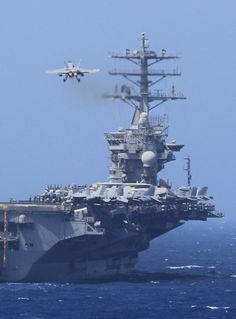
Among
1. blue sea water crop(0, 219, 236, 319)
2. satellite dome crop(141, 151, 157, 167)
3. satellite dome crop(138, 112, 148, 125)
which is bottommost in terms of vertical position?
blue sea water crop(0, 219, 236, 319)

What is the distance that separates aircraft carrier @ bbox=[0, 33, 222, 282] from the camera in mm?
70875

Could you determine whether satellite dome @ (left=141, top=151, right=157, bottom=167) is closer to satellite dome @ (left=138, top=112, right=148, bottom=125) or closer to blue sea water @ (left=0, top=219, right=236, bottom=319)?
satellite dome @ (left=138, top=112, right=148, bottom=125)

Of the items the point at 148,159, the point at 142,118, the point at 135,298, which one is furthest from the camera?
the point at 142,118

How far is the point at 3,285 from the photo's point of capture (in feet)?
233

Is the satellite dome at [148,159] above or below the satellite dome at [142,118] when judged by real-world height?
below

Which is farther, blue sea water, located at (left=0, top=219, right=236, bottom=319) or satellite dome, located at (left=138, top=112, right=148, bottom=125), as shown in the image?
satellite dome, located at (left=138, top=112, right=148, bottom=125)

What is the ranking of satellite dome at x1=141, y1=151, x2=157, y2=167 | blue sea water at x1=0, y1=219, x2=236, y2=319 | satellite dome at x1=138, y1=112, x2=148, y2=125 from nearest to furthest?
blue sea water at x1=0, y1=219, x2=236, y2=319, satellite dome at x1=141, y1=151, x2=157, y2=167, satellite dome at x1=138, y1=112, x2=148, y2=125

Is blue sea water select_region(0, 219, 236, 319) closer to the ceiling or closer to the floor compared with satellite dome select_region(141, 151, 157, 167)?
closer to the floor

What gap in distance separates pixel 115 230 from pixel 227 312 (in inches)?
472

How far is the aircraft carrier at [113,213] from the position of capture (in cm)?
7088

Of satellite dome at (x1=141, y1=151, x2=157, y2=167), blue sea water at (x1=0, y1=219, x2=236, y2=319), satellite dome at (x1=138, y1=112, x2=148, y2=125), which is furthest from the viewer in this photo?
satellite dome at (x1=138, y1=112, x2=148, y2=125)

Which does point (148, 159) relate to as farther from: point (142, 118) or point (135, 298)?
point (135, 298)

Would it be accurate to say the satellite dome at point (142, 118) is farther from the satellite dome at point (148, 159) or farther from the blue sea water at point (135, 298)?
the blue sea water at point (135, 298)

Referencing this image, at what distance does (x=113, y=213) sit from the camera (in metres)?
71.6
